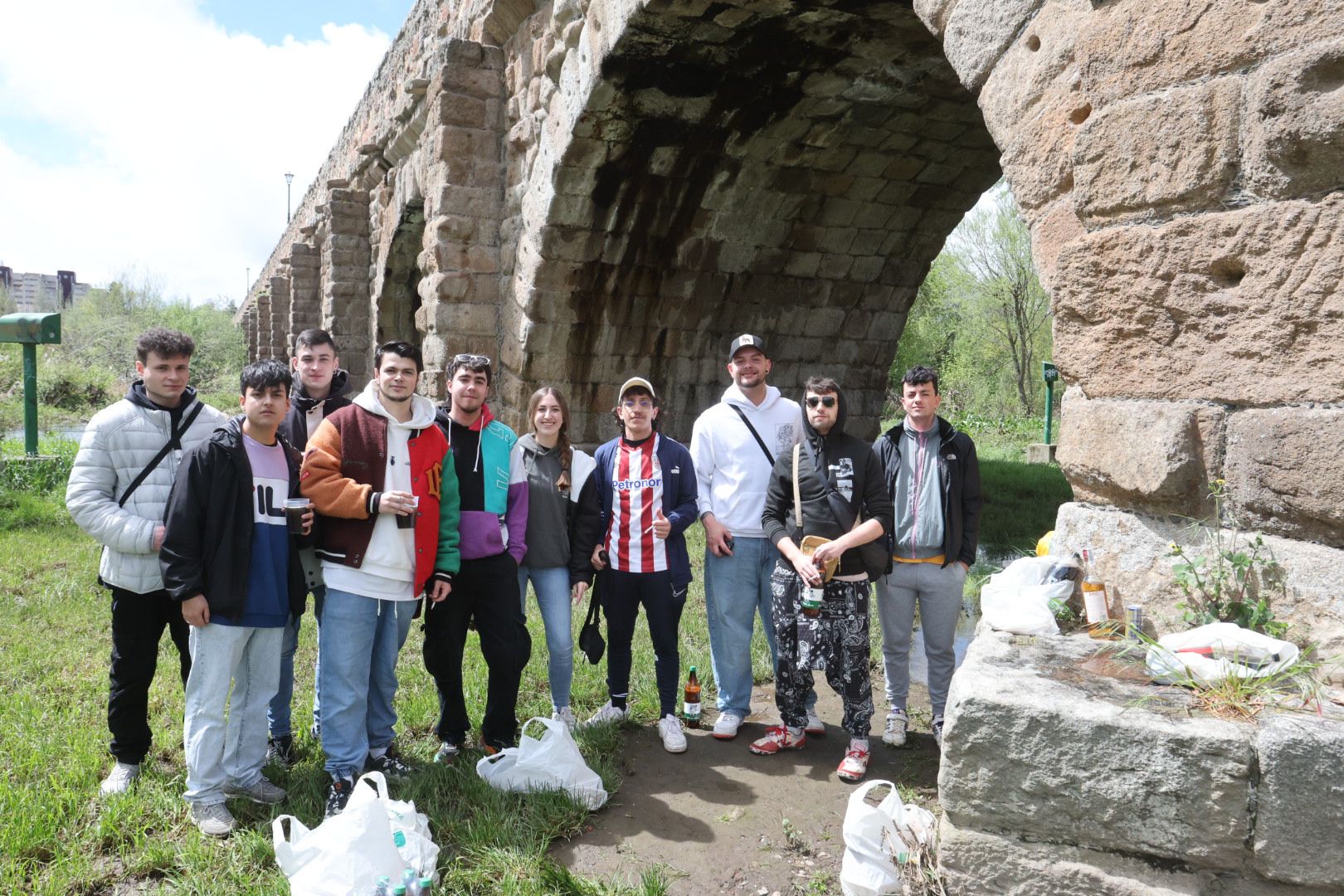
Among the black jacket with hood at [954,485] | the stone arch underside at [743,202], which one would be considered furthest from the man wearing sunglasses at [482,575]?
the stone arch underside at [743,202]

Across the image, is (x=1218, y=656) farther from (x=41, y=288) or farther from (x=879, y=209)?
(x=41, y=288)

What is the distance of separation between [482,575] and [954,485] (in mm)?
2123

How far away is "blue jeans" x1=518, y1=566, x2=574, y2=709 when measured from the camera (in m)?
4.18

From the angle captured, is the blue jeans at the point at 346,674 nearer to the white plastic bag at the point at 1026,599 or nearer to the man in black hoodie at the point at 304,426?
the man in black hoodie at the point at 304,426

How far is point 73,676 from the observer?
486 cm

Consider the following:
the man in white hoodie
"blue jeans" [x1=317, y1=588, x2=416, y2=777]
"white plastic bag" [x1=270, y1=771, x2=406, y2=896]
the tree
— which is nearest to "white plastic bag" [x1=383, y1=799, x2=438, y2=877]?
"white plastic bag" [x1=270, y1=771, x2=406, y2=896]

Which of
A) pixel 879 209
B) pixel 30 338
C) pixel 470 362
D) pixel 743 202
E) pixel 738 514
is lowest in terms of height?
pixel 738 514

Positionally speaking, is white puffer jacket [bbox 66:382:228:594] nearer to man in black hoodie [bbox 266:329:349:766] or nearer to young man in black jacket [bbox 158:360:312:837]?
young man in black jacket [bbox 158:360:312:837]

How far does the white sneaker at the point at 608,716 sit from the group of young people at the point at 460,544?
11 millimetres

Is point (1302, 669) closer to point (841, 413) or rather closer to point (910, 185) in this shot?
point (841, 413)

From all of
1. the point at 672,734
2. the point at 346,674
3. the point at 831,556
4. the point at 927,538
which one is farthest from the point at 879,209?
the point at 346,674

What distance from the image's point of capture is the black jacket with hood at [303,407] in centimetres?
403

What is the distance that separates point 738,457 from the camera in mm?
4328

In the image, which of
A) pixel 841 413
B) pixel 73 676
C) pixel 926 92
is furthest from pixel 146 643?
pixel 926 92
